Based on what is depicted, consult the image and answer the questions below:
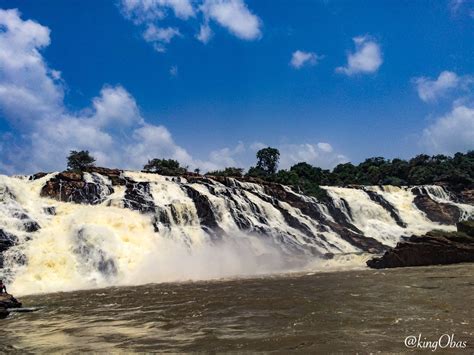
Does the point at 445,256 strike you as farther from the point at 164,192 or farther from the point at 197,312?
the point at 164,192

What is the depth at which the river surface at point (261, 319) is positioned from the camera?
7.96 metres

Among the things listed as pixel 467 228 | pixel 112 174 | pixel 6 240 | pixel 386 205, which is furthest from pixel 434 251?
pixel 112 174

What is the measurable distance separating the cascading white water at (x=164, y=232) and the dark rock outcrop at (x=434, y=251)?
11.4 ft

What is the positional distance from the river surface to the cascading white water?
686 centimetres

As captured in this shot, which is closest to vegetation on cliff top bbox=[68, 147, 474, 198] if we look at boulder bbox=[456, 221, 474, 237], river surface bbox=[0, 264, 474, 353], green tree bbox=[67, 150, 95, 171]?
green tree bbox=[67, 150, 95, 171]

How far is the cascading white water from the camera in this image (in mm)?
23375

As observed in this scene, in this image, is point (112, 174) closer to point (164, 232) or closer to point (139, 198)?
point (139, 198)

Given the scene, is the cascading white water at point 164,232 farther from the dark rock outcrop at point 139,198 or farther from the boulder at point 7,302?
the boulder at point 7,302

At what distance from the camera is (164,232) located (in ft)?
95.2

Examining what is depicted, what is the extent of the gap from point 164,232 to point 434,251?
15199 millimetres

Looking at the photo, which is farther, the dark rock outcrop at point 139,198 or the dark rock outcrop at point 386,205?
the dark rock outcrop at point 386,205

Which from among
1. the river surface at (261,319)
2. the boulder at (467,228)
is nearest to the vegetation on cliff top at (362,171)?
the boulder at (467,228)

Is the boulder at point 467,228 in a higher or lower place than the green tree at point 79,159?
lower

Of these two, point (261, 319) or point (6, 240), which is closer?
point (261, 319)
